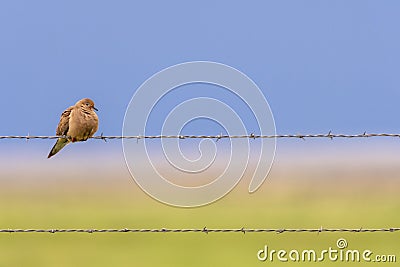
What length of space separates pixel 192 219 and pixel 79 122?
601 inches

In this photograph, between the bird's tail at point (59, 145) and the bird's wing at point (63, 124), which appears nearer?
the bird's wing at point (63, 124)

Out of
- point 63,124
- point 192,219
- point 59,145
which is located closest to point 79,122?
point 63,124

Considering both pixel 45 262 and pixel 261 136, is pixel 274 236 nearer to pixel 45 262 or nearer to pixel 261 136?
pixel 45 262

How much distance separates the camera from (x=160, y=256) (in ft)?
66.2

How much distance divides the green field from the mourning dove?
7105 mm

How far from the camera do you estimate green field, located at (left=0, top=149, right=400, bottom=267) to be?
2016 cm

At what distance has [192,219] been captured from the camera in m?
26.8

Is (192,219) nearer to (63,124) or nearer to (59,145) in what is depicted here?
(59,145)

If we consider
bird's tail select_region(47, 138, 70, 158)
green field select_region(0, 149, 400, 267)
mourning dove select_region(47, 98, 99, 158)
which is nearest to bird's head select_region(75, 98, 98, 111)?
mourning dove select_region(47, 98, 99, 158)

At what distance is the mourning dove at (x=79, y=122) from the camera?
11.7 metres

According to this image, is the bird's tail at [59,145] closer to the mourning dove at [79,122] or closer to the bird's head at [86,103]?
the mourning dove at [79,122]

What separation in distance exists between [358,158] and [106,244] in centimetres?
3356

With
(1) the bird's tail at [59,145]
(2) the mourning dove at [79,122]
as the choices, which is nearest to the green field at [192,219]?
(1) the bird's tail at [59,145]

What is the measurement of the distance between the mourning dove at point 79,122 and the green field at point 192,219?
7.10m
